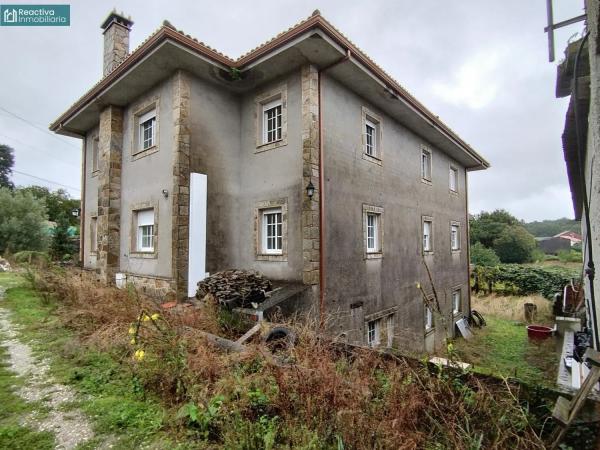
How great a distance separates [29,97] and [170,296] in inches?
1221

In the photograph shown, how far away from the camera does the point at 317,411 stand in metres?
3.00

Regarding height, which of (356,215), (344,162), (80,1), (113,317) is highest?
(80,1)

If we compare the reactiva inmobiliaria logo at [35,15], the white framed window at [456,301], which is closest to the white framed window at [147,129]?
the reactiva inmobiliaria logo at [35,15]

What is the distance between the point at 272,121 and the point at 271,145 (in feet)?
2.79

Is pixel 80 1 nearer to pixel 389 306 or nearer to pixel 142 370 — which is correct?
pixel 142 370

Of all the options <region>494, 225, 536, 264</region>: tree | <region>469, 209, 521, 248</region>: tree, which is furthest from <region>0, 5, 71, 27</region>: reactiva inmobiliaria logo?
<region>469, 209, 521, 248</region>: tree

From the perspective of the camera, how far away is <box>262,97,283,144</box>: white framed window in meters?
8.48

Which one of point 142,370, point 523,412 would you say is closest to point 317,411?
point 523,412

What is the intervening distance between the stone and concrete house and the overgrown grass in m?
2.52

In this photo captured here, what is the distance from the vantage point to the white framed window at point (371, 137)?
31.8ft

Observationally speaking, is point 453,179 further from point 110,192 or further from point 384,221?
point 110,192

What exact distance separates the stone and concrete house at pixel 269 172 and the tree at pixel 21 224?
52.2 feet

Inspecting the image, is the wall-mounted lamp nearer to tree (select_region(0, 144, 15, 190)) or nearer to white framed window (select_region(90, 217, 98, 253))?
white framed window (select_region(90, 217, 98, 253))

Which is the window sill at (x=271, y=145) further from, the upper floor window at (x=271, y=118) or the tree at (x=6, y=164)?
the tree at (x=6, y=164)
